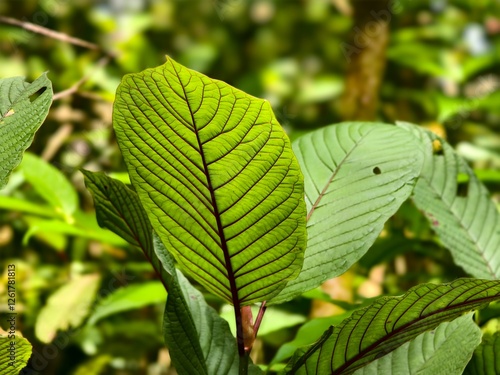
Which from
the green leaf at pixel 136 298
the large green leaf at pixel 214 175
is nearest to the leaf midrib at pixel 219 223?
the large green leaf at pixel 214 175

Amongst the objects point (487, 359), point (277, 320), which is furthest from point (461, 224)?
point (277, 320)

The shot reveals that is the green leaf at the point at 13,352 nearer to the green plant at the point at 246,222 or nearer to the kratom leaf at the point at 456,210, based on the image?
the green plant at the point at 246,222

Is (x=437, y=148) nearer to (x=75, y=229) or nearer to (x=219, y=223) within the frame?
(x=219, y=223)

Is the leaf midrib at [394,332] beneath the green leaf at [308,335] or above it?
beneath

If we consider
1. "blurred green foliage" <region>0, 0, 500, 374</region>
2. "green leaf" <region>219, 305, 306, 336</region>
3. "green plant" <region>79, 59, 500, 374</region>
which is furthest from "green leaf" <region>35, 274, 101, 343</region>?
"green plant" <region>79, 59, 500, 374</region>

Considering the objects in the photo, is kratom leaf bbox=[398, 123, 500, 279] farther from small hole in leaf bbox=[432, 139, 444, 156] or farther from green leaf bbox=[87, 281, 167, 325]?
green leaf bbox=[87, 281, 167, 325]
